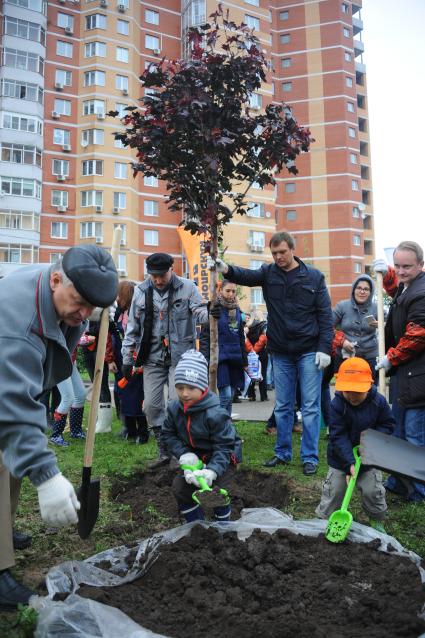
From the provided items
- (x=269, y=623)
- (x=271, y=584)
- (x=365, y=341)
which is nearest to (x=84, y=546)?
(x=271, y=584)

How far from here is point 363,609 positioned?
7.90 ft

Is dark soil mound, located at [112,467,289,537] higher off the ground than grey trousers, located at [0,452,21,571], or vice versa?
grey trousers, located at [0,452,21,571]

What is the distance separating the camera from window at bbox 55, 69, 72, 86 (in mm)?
40375

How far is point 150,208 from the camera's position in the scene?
42.8 meters

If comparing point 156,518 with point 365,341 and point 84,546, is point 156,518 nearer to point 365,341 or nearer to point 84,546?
point 84,546

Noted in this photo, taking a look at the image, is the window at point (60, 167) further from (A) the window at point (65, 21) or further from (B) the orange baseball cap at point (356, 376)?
(B) the orange baseball cap at point (356, 376)

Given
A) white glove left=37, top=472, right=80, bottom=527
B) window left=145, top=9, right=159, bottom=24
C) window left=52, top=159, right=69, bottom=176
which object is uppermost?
window left=145, top=9, right=159, bottom=24

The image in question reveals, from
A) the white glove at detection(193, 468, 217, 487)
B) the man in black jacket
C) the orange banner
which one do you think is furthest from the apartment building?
the white glove at detection(193, 468, 217, 487)

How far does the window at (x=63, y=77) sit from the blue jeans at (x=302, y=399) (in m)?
41.0

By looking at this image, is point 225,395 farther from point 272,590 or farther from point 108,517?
point 272,590

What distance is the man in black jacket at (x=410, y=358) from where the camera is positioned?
4289mm

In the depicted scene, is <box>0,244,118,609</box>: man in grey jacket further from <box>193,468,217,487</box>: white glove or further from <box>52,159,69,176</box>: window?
<box>52,159,69,176</box>: window

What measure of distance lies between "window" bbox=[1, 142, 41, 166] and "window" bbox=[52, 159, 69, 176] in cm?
156

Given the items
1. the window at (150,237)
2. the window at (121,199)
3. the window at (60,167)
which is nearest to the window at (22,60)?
the window at (60,167)
